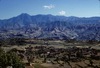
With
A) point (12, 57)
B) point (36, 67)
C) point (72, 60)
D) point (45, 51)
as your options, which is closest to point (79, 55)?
point (72, 60)

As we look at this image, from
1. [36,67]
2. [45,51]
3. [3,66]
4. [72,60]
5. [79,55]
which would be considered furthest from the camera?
[45,51]

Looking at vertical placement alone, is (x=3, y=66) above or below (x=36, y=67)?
above

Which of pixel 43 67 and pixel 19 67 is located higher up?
pixel 19 67

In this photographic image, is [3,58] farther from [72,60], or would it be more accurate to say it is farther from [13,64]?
[72,60]

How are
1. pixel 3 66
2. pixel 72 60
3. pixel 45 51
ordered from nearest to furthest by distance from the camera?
1. pixel 3 66
2. pixel 72 60
3. pixel 45 51

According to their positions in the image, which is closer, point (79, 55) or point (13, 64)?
point (13, 64)

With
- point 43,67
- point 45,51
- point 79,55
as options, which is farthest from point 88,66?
point 45,51

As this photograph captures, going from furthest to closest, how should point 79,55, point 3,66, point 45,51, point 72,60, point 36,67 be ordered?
point 45,51 → point 79,55 → point 72,60 → point 36,67 → point 3,66

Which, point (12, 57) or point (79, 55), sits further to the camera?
point (79, 55)

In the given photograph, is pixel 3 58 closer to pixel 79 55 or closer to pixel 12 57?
pixel 12 57
